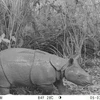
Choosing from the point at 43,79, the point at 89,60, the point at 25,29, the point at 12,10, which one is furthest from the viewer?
the point at 89,60

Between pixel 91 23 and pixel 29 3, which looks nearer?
pixel 29 3

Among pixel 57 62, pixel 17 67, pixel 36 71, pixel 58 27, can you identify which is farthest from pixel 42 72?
pixel 58 27

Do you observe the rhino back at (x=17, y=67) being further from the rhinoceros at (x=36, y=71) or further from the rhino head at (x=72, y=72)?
the rhino head at (x=72, y=72)

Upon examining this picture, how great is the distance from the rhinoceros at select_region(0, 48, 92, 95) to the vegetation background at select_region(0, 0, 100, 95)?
1.04 m

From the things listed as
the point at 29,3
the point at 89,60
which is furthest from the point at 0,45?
the point at 89,60

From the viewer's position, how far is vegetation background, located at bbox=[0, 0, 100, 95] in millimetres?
4746

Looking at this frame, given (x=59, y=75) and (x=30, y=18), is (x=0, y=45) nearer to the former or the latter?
(x=30, y=18)

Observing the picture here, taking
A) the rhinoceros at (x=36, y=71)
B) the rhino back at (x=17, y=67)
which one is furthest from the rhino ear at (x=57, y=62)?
the rhino back at (x=17, y=67)

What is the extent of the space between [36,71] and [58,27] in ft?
6.42

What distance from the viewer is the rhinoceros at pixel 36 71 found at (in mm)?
3596

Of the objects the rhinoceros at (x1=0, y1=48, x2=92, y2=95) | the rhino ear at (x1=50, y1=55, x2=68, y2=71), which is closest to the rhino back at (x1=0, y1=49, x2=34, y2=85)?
the rhinoceros at (x1=0, y1=48, x2=92, y2=95)

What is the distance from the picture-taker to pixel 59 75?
12.0 feet

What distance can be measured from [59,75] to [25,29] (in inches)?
63.5

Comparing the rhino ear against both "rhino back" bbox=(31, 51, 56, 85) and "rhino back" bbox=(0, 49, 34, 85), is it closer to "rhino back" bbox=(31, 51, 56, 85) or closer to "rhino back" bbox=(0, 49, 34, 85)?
"rhino back" bbox=(31, 51, 56, 85)
